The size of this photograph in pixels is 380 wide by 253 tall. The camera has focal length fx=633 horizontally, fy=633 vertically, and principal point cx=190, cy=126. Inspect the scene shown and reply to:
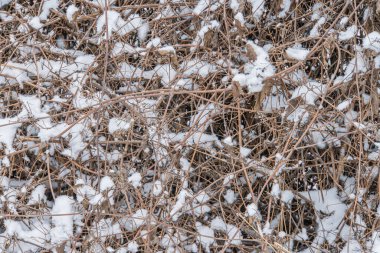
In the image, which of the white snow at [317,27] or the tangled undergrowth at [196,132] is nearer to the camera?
the tangled undergrowth at [196,132]

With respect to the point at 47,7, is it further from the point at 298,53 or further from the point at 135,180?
the point at 298,53

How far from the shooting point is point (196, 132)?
9.26 ft

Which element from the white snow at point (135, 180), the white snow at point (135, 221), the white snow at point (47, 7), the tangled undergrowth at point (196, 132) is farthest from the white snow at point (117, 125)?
the white snow at point (47, 7)

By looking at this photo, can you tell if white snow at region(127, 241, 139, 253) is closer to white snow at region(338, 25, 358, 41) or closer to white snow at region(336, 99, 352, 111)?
white snow at region(336, 99, 352, 111)

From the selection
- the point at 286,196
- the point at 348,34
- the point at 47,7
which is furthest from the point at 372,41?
the point at 47,7

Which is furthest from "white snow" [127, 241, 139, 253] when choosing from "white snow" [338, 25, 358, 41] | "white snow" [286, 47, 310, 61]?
"white snow" [338, 25, 358, 41]

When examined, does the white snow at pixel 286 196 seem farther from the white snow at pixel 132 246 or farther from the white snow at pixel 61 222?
the white snow at pixel 61 222

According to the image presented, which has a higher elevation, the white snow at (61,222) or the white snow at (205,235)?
the white snow at (61,222)

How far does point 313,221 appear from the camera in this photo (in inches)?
114

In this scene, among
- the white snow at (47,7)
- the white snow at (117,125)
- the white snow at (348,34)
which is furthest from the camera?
the white snow at (47,7)

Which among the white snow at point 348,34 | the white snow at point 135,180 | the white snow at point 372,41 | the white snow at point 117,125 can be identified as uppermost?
the white snow at point 348,34

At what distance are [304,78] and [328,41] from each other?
0.62 feet

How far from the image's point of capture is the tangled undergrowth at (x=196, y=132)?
272 centimetres

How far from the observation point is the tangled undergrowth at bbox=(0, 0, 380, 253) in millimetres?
2719
